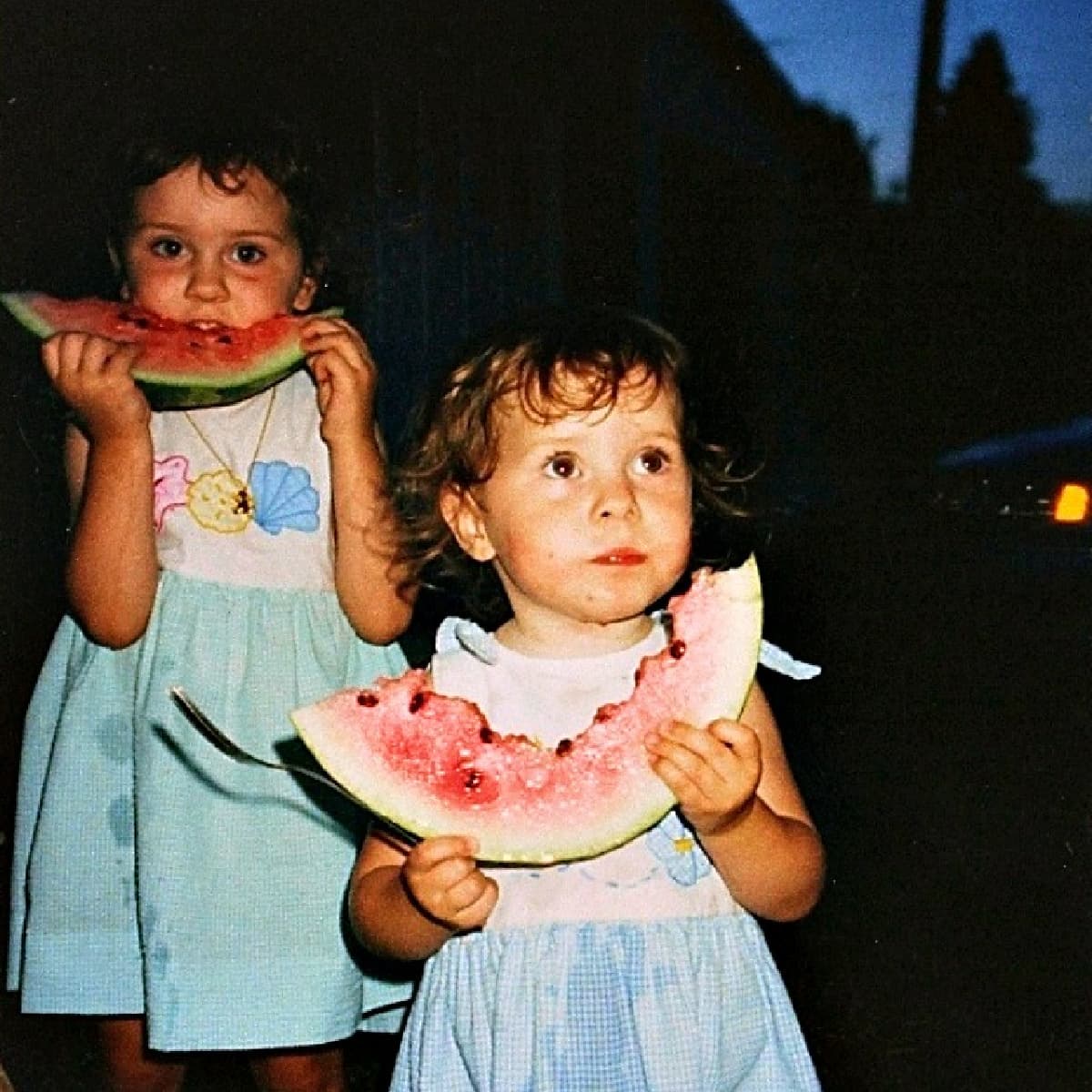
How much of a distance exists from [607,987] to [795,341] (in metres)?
2.56

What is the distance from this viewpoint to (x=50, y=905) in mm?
1668

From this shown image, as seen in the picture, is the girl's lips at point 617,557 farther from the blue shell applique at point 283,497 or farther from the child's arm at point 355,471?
the blue shell applique at point 283,497

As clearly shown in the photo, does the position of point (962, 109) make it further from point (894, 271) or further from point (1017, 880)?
point (1017, 880)

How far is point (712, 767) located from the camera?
124cm

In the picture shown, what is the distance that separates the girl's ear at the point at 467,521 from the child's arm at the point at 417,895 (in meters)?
0.30

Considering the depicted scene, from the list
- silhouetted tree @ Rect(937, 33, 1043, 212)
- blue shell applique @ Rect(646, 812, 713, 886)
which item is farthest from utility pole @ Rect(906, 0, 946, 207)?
blue shell applique @ Rect(646, 812, 713, 886)

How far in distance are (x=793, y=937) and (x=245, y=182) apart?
1.61 metres

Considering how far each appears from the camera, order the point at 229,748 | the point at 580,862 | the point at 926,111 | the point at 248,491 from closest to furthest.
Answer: the point at 229,748 → the point at 580,862 → the point at 248,491 → the point at 926,111

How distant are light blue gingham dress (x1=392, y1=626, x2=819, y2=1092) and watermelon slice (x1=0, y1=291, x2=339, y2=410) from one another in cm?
55

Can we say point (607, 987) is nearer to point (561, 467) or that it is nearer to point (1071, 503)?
point (561, 467)

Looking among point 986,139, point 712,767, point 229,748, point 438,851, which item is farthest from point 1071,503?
point 229,748

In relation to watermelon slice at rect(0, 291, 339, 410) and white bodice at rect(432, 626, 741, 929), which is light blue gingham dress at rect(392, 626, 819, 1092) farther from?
watermelon slice at rect(0, 291, 339, 410)

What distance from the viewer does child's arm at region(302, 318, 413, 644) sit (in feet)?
5.44

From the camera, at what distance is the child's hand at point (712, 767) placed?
1236 millimetres
